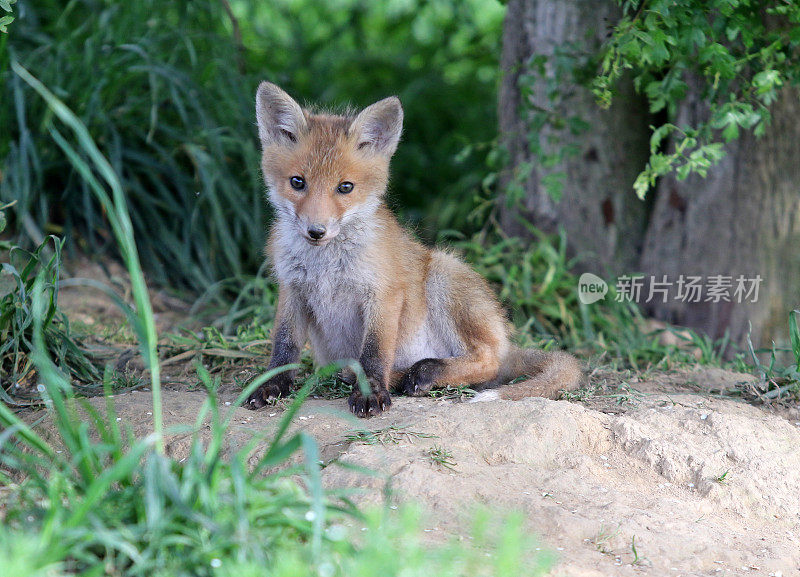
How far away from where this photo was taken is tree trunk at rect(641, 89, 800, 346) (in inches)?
197

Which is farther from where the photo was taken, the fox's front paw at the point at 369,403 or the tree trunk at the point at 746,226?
the tree trunk at the point at 746,226

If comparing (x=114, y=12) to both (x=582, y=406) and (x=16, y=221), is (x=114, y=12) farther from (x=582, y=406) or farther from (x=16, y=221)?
(x=582, y=406)

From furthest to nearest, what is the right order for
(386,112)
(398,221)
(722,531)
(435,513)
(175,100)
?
1. (175,100)
2. (398,221)
3. (386,112)
4. (722,531)
5. (435,513)

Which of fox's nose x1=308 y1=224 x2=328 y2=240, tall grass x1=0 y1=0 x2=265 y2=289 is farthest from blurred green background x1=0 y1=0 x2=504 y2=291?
fox's nose x1=308 y1=224 x2=328 y2=240

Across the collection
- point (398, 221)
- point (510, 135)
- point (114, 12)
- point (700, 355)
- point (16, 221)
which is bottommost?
point (700, 355)

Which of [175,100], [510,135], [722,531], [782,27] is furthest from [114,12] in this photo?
[722,531]

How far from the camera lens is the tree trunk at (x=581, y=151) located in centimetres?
552

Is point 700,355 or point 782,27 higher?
point 782,27

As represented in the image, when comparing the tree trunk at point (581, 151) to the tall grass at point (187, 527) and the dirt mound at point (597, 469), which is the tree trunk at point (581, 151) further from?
the tall grass at point (187, 527)

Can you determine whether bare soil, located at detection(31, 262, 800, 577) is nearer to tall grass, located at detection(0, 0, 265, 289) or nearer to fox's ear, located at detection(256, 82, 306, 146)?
fox's ear, located at detection(256, 82, 306, 146)

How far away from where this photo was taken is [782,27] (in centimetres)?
449

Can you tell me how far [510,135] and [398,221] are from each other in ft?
5.76

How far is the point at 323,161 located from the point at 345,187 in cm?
15

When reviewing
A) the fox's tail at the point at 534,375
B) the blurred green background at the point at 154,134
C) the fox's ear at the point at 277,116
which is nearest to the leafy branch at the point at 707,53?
the fox's tail at the point at 534,375
